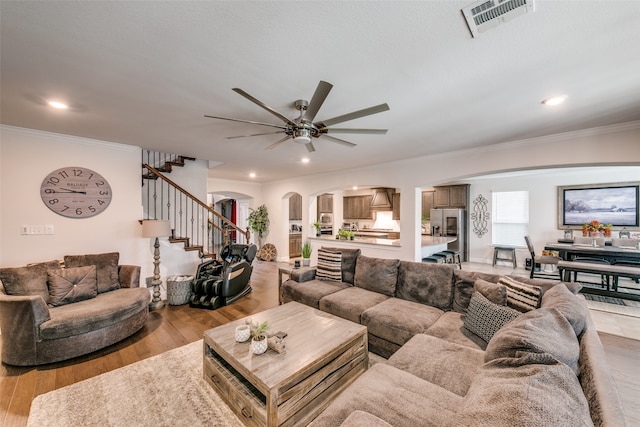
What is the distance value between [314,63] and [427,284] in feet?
8.47

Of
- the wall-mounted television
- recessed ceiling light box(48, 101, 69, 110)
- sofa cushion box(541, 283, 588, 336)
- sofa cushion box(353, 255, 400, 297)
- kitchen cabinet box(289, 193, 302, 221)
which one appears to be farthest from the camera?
kitchen cabinet box(289, 193, 302, 221)

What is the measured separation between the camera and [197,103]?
2531 mm

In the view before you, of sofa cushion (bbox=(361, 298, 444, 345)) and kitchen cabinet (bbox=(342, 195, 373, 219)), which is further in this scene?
kitchen cabinet (bbox=(342, 195, 373, 219))

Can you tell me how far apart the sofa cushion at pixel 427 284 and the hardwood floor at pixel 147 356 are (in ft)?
4.65

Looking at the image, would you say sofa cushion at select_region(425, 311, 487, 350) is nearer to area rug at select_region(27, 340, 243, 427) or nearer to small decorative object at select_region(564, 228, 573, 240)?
area rug at select_region(27, 340, 243, 427)

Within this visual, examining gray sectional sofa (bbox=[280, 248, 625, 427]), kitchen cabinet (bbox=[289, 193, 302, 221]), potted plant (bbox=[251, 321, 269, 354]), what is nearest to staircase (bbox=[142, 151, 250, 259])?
gray sectional sofa (bbox=[280, 248, 625, 427])

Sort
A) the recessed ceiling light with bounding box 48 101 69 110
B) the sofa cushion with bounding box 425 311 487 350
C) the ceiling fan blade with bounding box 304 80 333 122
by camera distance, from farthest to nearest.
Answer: the recessed ceiling light with bounding box 48 101 69 110 → the sofa cushion with bounding box 425 311 487 350 → the ceiling fan blade with bounding box 304 80 333 122

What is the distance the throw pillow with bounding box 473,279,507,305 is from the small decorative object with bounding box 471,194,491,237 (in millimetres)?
6032

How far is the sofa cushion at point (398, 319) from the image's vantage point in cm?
236

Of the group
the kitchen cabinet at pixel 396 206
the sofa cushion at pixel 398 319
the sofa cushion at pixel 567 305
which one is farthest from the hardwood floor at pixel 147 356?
the kitchen cabinet at pixel 396 206

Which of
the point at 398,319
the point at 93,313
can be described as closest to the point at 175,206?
the point at 93,313

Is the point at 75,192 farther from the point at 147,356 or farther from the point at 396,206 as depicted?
the point at 396,206

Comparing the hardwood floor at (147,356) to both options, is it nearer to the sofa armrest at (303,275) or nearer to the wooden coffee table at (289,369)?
the sofa armrest at (303,275)

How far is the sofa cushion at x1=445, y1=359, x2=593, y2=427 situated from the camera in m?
0.74
